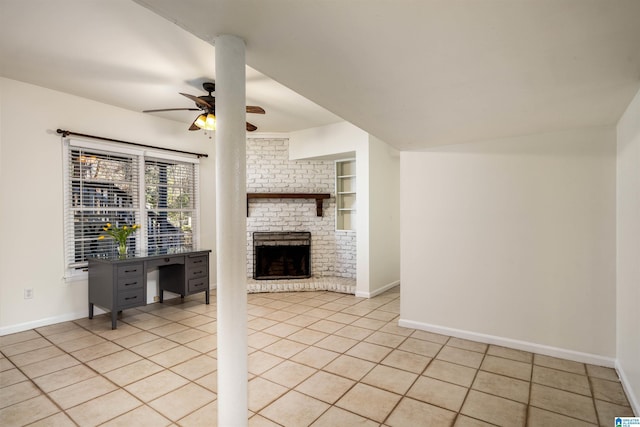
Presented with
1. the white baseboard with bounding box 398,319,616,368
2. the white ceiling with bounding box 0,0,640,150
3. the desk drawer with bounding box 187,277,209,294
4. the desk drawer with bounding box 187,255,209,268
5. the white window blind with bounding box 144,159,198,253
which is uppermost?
the white ceiling with bounding box 0,0,640,150

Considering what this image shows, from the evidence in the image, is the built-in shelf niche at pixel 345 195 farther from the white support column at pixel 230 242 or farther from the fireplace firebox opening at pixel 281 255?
the white support column at pixel 230 242

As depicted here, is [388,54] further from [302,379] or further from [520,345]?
[520,345]

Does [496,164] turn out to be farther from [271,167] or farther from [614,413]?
[271,167]

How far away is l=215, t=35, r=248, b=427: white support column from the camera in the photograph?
5.12ft

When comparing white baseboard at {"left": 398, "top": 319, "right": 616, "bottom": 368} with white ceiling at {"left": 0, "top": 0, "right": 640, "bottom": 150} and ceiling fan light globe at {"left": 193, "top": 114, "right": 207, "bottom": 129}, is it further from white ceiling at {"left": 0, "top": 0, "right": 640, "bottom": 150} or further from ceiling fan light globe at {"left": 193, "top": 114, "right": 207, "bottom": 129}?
ceiling fan light globe at {"left": 193, "top": 114, "right": 207, "bottom": 129}

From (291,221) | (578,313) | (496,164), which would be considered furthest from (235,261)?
(291,221)

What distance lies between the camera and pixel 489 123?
2.69 m

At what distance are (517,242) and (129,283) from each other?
4246 mm

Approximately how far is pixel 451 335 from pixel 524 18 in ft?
9.93

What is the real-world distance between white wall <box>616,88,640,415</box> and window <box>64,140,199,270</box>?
4.85 metres

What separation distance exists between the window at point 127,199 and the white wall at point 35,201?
16 centimetres

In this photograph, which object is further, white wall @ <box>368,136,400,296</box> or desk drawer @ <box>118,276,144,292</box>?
white wall @ <box>368,136,400,296</box>

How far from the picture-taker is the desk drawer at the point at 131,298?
3738 mm

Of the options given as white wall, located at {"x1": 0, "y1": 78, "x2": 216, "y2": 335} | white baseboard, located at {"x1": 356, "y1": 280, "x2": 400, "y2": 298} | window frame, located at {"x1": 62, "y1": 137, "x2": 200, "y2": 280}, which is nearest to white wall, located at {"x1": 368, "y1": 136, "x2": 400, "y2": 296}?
white baseboard, located at {"x1": 356, "y1": 280, "x2": 400, "y2": 298}
